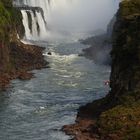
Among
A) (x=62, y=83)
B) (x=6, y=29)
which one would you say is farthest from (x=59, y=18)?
(x=62, y=83)

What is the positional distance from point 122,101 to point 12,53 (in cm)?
4797

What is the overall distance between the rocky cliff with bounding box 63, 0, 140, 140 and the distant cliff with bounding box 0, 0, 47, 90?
2411 centimetres

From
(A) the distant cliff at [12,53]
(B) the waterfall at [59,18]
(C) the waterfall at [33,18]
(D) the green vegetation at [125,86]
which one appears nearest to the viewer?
(D) the green vegetation at [125,86]

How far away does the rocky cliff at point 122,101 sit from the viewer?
68562 millimetres

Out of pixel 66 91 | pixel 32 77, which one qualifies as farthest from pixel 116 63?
pixel 32 77

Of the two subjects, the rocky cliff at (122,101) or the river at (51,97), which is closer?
the rocky cliff at (122,101)

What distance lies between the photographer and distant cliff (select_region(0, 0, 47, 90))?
357 ft

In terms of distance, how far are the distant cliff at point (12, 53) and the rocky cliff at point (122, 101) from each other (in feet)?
79.1

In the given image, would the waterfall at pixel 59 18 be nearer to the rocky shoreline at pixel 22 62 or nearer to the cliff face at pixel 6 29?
the cliff face at pixel 6 29

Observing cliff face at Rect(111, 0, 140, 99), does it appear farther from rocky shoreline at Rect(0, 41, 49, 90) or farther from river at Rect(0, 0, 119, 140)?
rocky shoreline at Rect(0, 41, 49, 90)

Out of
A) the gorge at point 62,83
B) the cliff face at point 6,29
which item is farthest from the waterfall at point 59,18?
the cliff face at point 6,29

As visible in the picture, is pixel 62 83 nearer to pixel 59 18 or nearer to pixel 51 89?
pixel 51 89

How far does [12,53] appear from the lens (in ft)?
389

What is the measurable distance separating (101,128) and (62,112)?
45.8 feet
